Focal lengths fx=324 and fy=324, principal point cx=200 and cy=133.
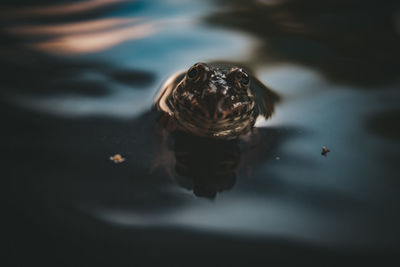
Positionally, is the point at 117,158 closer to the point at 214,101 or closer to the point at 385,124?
the point at 214,101

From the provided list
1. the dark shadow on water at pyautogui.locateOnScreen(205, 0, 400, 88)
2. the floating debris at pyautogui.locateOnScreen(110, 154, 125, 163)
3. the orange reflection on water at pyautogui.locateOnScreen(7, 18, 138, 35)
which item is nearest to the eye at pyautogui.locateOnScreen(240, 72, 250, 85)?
the floating debris at pyautogui.locateOnScreen(110, 154, 125, 163)

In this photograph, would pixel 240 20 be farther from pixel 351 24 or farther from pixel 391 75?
pixel 391 75

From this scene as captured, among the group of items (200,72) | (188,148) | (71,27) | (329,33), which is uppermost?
(329,33)

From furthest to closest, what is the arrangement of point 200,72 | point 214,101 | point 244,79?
point 244,79 → point 200,72 → point 214,101

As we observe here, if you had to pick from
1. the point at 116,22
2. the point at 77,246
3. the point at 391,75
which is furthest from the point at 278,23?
the point at 77,246

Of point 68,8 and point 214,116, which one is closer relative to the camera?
point 214,116

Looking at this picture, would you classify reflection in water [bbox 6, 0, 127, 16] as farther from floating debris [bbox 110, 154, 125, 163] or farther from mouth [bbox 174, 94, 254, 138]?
floating debris [bbox 110, 154, 125, 163]

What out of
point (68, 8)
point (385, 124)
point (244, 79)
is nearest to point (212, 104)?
point (244, 79)

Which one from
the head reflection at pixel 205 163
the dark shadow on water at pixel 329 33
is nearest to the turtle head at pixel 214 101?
the head reflection at pixel 205 163
